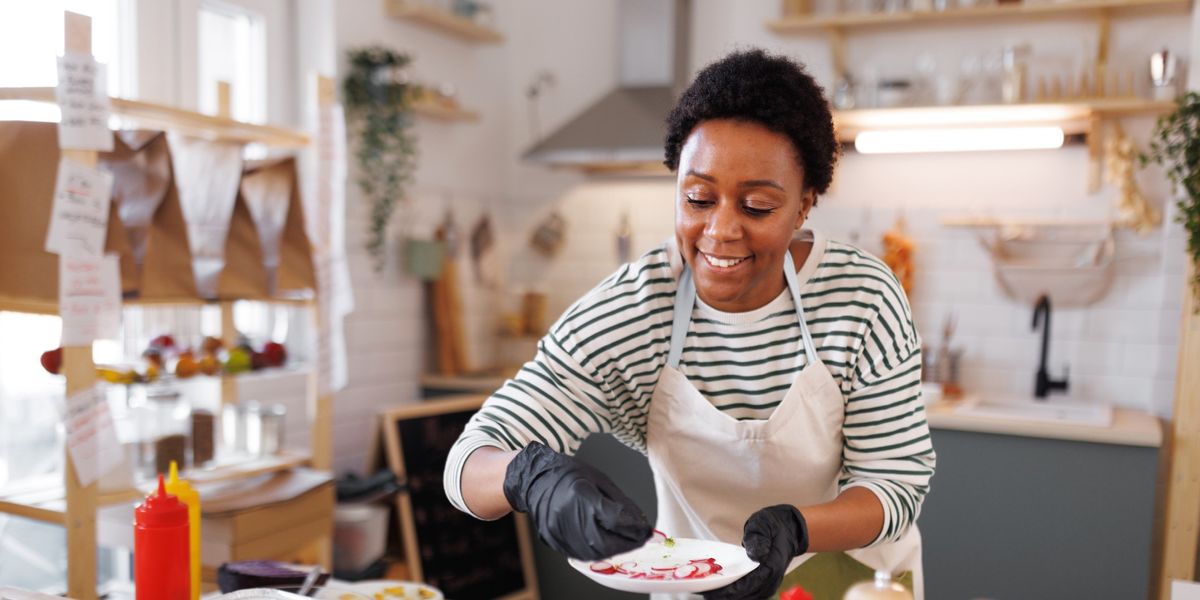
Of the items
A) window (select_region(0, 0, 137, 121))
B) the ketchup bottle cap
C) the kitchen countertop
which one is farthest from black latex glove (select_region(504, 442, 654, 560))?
the kitchen countertop

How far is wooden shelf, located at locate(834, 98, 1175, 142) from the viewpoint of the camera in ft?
Result: 9.65

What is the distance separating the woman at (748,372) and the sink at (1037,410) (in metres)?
1.39

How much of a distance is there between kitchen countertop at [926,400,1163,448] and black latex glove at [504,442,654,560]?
1.88 metres

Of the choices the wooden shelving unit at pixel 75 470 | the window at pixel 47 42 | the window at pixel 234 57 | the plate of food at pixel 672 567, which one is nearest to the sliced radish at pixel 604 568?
the plate of food at pixel 672 567

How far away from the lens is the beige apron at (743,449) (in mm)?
1409

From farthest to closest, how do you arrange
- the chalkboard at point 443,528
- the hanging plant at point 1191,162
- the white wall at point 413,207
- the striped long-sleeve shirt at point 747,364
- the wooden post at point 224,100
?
the white wall at point 413,207 < the chalkboard at point 443,528 < the hanging plant at point 1191,162 < the wooden post at point 224,100 < the striped long-sleeve shirt at point 747,364

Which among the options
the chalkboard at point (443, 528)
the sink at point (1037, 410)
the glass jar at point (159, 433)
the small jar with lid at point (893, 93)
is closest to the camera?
the glass jar at point (159, 433)

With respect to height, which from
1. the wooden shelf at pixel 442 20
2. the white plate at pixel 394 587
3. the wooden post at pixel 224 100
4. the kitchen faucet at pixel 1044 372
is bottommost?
the white plate at pixel 394 587

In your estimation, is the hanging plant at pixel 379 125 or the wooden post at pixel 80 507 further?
the hanging plant at pixel 379 125

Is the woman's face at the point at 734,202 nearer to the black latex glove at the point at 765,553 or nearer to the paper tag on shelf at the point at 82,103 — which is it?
the black latex glove at the point at 765,553

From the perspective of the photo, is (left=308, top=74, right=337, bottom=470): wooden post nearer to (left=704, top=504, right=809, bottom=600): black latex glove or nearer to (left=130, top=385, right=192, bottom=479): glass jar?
(left=130, top=385, right=192, bottom=479): glass jar

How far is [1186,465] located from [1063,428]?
1.16 ft

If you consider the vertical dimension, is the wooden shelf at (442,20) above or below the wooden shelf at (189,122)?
above

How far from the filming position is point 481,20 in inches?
150
